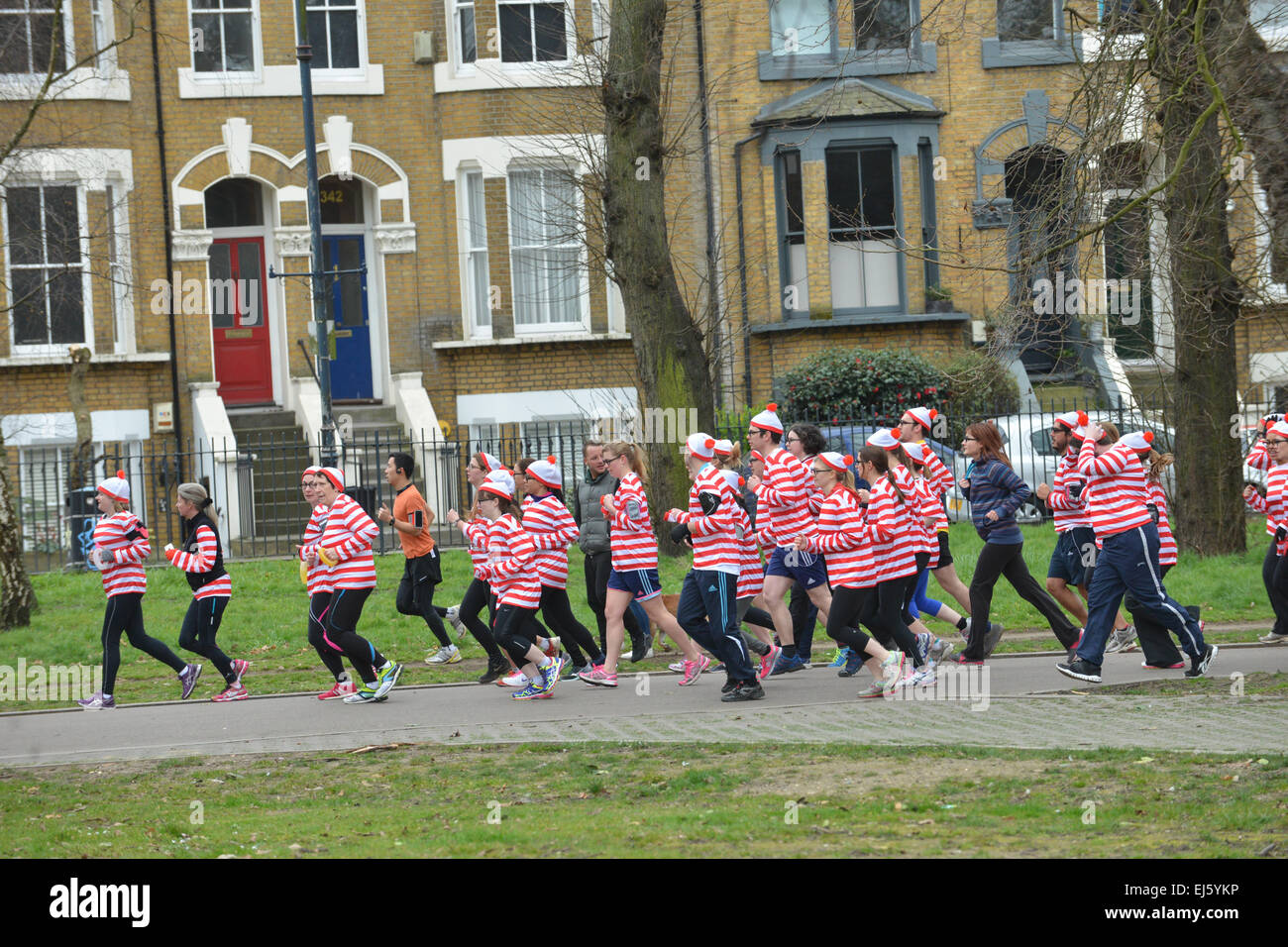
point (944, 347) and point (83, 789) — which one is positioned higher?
point (944, 347)

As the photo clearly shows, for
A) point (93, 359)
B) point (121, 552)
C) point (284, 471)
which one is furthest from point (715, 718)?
point (93, 359)

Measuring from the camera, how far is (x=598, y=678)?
39.7 feet

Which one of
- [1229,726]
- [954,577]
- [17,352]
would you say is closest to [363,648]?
[954,577]

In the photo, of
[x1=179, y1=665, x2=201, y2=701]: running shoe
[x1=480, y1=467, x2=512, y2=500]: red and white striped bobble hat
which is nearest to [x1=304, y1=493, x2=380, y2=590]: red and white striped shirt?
[x1=480, y1=467, x2=512, y2=500]: red and white striped bobble hat

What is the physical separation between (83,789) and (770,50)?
60.0 feet

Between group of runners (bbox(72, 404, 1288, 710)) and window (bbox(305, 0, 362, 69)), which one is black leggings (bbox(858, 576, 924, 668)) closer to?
group of runners (bbox(72, 404, 1288, 710))

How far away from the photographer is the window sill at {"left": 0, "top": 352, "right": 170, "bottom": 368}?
23016mm

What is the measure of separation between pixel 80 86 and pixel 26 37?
98cm

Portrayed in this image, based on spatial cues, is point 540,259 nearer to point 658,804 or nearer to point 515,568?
point 515,568

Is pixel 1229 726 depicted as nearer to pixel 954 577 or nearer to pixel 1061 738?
pixel 1061 738

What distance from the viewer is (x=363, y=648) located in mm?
11586

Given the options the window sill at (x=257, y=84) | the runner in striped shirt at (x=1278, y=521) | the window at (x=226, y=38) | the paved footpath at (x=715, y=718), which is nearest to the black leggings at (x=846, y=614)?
the paved footpath at (x=715, y=718)

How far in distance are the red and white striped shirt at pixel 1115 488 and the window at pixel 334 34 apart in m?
16.5

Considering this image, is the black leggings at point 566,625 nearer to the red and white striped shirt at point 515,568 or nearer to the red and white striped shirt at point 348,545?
the red and white striped shirt at point 515,568
